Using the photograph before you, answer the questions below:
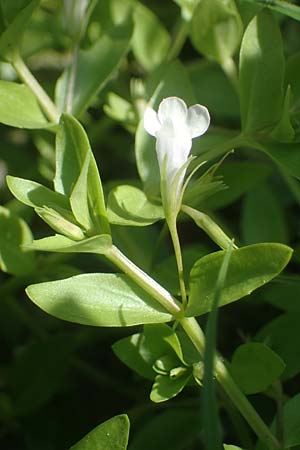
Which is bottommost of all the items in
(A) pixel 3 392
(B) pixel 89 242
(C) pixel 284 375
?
(A) pixel 3 392

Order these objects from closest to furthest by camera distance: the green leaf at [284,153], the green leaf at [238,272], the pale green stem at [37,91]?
1. the green leaf at [238,272]
2. the green leaf at [284,153]
3. the pale green stem at [37,91]

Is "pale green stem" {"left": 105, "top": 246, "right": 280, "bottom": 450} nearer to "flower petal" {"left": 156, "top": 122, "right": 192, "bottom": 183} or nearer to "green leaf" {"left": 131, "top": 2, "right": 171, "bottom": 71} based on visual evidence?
"flower petal" {"left": 156, "top": 122, "right": 192, "bottom": 183}

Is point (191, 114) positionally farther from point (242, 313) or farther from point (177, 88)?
point (242, 313)

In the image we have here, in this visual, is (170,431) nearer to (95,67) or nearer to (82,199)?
(82,199)

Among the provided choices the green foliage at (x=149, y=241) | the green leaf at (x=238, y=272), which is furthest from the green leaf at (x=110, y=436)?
the green leaf at (x=238, y=272)

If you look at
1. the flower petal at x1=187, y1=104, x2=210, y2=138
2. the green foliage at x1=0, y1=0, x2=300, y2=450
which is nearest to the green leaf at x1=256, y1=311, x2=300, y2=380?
the green foliage at x1=0, y1=0, x2=300, y2=450

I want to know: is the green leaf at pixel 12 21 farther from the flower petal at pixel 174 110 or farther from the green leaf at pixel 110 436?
the green leaf at pixel 110 436

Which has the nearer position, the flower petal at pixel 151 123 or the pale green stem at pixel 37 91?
the flower petal at pixel 151 123

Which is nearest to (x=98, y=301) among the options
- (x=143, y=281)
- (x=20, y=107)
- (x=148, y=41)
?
(x=143, y=281)

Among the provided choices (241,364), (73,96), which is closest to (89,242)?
(241,364)
